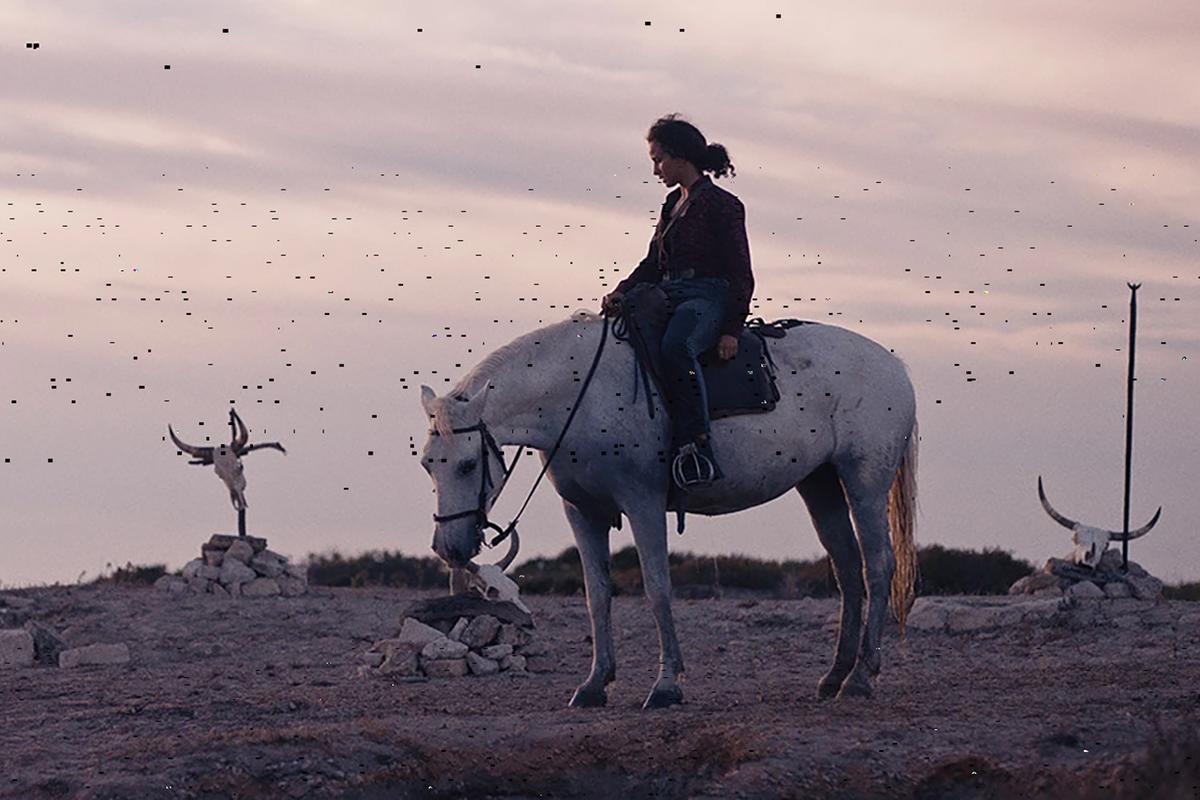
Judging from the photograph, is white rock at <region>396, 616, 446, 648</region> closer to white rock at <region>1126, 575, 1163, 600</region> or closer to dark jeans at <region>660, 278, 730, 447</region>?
dark jeans at <region>660, 278, 730, 447</region>

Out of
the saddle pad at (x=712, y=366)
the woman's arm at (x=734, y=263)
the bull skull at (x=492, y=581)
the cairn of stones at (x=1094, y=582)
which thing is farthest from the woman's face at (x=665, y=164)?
the cairn of stones at (x=1094, y=582)

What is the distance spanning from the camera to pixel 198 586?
73.4 feet

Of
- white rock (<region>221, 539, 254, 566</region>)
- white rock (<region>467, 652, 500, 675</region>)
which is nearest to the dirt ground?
white rock (<region>467, 652, 500, 675</region>)

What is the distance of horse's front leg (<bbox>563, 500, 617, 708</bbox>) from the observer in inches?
469

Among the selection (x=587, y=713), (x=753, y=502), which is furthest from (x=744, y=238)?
Result: (x=587, y=713)

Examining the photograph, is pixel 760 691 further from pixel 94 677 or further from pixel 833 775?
pixel 94 677

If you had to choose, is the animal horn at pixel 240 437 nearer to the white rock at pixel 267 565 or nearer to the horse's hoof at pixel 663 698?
the white rock at pixel 267 565

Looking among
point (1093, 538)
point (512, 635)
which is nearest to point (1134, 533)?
point (1093, 538)

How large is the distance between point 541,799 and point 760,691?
14.2ft

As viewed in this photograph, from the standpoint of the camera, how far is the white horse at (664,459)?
11180 mm

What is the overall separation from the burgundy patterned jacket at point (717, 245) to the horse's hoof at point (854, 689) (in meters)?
2.35

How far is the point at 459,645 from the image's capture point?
16047 mm

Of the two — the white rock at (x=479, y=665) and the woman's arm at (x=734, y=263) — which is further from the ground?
the woman's arm at (x=734, y=263)

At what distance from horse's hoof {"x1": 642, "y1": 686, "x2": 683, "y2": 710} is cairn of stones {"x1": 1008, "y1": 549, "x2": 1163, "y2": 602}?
8891 mm
